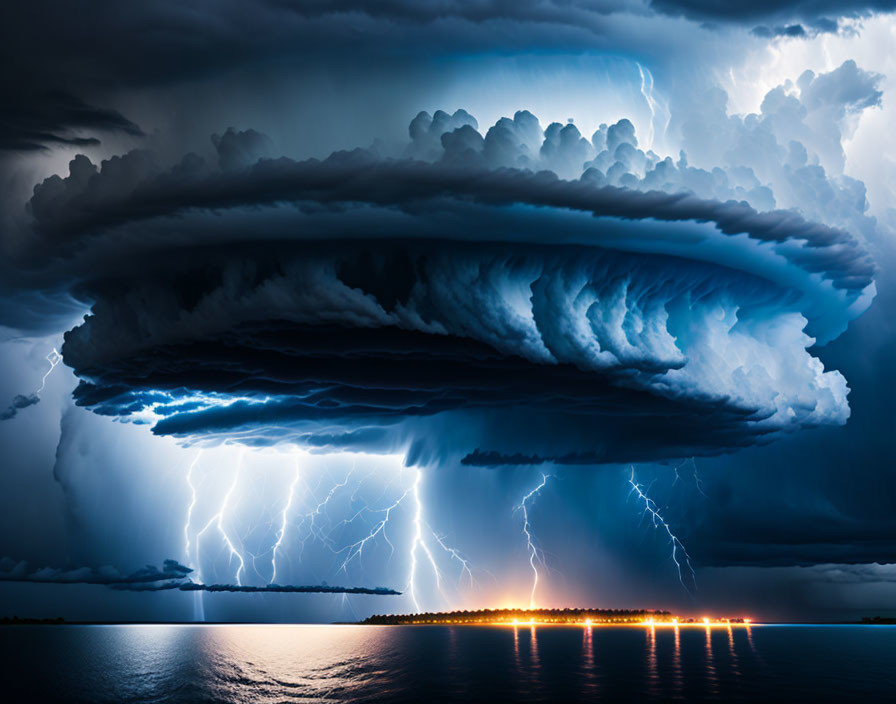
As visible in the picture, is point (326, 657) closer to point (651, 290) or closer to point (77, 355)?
point (77, 355)

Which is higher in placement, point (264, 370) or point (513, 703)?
point (264, 370)

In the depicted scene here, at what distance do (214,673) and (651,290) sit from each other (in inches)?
2196

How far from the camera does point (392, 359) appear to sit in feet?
237

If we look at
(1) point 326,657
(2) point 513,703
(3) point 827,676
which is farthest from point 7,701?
(3) point 827,676

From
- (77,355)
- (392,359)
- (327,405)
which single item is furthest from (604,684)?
(77,355)

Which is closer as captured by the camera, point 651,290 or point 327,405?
point 651,290

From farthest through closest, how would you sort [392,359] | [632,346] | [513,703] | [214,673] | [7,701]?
[214,673]
[392,359]
[632,346]
[7,701]
[513,703]

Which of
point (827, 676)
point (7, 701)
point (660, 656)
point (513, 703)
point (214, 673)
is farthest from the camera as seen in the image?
point (660, 656)

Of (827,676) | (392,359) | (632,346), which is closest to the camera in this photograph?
(632,346)

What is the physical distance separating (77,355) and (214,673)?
34.3m

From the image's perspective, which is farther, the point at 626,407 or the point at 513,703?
the point at 626,407

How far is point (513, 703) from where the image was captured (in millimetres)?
55969

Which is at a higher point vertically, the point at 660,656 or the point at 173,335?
the point at 173,335

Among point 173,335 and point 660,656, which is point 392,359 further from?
point 660,656
